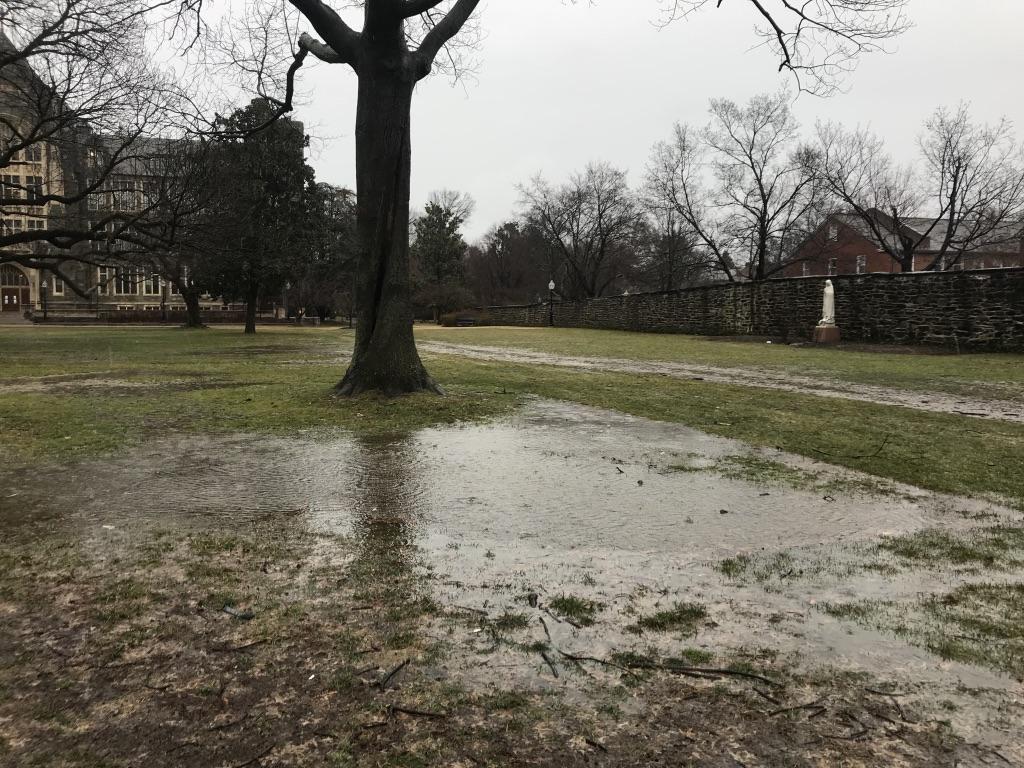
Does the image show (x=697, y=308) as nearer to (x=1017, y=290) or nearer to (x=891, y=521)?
(x=1017, y=290)

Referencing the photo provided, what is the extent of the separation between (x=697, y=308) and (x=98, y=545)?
3654 centimetres

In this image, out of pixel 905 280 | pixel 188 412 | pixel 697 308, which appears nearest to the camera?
pixel 188 412

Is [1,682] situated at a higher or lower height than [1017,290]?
lower

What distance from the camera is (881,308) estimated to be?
2528 cm

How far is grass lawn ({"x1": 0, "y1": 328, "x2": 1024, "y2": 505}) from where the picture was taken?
629 centimetres

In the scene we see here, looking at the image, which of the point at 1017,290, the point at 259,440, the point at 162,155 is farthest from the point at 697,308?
the point at 259,440

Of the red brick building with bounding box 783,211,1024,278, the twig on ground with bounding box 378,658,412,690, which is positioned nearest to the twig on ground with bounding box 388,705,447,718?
the twig on ground with bounding box 378,658,412,690

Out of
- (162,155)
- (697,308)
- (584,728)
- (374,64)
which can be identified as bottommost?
(584,728)

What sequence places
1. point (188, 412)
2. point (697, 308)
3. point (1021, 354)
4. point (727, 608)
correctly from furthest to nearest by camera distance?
point (697, 308) → point (1021, 354) → point (188, 412) → point (727, 608)

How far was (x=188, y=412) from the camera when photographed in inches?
339

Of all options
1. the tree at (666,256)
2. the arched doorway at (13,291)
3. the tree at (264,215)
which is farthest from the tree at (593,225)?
the arched doorway at (13,291)

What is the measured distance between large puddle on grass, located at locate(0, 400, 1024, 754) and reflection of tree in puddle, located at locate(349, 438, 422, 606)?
3cm

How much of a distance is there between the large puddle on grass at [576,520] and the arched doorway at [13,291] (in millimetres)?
88116

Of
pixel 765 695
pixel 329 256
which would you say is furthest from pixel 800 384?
pixel 329 256
